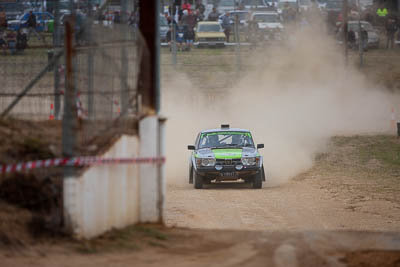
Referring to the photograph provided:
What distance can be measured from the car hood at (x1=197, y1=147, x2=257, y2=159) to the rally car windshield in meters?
0.36

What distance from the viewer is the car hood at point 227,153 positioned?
1895cm

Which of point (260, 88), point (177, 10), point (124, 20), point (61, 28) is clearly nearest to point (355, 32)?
point (260, 88)

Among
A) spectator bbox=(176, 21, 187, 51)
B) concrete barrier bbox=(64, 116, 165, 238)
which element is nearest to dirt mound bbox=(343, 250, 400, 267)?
concrete barrier bbox=(64, 116, 165, 238)

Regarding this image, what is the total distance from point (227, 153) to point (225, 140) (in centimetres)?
114

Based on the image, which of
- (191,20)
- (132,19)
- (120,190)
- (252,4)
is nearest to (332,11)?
(252,4)

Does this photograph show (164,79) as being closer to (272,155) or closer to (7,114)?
(272,155)

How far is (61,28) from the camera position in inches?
592

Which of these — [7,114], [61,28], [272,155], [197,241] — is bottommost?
[272,155]

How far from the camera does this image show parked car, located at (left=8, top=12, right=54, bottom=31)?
1384 centimetres

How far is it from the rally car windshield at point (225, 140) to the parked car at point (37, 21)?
6.49 meters

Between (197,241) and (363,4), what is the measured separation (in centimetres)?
3303

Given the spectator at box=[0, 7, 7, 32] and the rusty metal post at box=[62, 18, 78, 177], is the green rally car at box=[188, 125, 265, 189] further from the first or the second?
the rusty metal post at box=[62, 18, 78, 177]

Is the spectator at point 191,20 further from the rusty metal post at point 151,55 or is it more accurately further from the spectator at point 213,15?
the rusty metal post at point 151,55

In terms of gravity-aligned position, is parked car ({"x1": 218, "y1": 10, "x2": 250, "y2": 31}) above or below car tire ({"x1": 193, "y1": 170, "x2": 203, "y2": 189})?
above
